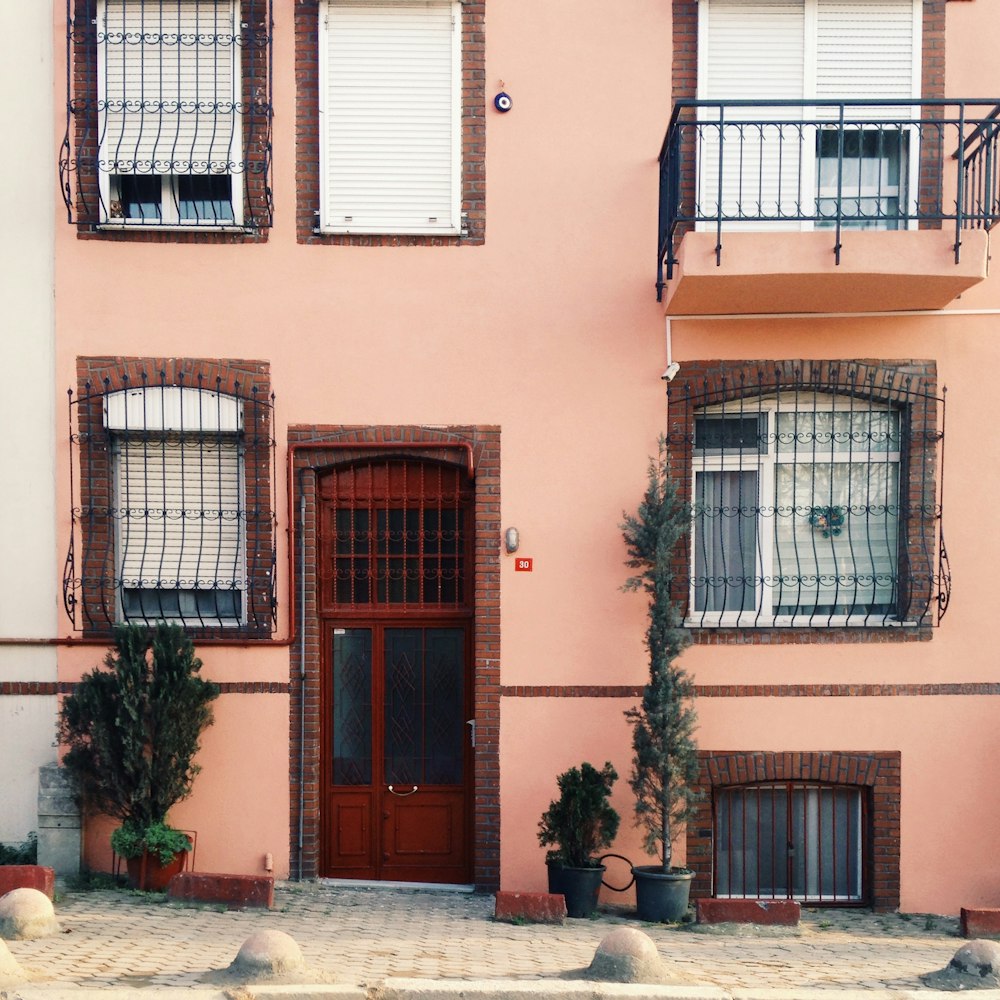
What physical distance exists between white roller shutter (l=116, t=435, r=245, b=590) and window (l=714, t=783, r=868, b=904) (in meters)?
4.18

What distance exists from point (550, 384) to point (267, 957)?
14.8 feet

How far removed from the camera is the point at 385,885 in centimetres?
875

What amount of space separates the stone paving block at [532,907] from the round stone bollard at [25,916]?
9.30ft

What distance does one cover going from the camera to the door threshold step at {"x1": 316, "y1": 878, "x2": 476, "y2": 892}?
28.5 feet

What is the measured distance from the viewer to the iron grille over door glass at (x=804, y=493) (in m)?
8.63

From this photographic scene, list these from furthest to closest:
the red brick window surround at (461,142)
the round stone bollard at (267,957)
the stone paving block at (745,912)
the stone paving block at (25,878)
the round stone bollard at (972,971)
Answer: the red brick window surround at (461,142) → the stone paving block at (745,912) → the stone paving block at (25,878) → the round stone bollard at (972,971) → the round stone bollard at (267,957)

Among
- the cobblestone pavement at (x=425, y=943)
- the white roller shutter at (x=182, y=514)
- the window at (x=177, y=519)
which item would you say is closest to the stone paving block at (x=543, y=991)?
the cobblestone pavement at (x=425, y=943)

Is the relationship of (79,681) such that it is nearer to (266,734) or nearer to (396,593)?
(266,734)

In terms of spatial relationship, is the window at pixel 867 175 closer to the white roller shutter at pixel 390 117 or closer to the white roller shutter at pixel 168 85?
the white roller shutter at pixel 390 117

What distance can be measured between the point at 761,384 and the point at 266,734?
4.54m

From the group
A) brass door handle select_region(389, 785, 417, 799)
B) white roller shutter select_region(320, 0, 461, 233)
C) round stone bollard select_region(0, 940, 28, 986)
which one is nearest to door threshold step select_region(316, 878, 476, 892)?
brass door handle select_region(389, 785, 417, 799)

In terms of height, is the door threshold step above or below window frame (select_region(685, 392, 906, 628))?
below

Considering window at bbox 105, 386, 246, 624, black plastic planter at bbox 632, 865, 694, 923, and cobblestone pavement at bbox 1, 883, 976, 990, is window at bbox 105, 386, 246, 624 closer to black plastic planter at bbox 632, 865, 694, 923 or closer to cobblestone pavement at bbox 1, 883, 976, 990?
cobblestone pavement at bbox 1, 883, 976, 990

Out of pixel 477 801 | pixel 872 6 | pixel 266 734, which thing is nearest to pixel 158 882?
pixel 266 734
